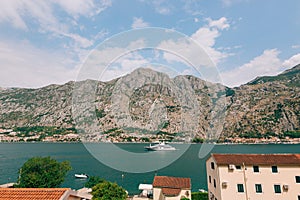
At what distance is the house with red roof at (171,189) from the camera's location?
826 inches

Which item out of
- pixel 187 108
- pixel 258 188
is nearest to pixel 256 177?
pixel 258 188

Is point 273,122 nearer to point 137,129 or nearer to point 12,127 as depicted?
point 137,129

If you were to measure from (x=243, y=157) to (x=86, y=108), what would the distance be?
16031 millimetres

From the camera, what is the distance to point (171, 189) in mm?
21453

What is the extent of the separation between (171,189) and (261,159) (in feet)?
32.2

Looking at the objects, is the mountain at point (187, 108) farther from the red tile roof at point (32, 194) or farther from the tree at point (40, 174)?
the tree at point (40, 174)

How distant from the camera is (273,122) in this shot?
142 m

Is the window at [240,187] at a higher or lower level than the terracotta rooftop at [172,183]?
higher

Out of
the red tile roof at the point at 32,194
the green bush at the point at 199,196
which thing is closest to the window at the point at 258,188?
the green bush at the point at 199,196

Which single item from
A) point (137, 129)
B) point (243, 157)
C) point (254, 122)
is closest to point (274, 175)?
point (243, 157)

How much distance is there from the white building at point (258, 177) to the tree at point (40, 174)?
20.9 metres

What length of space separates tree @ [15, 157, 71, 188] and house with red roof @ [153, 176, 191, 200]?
14055mm

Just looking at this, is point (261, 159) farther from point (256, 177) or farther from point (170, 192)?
point (170, 192)

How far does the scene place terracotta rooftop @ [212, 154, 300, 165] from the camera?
59.6 ft
